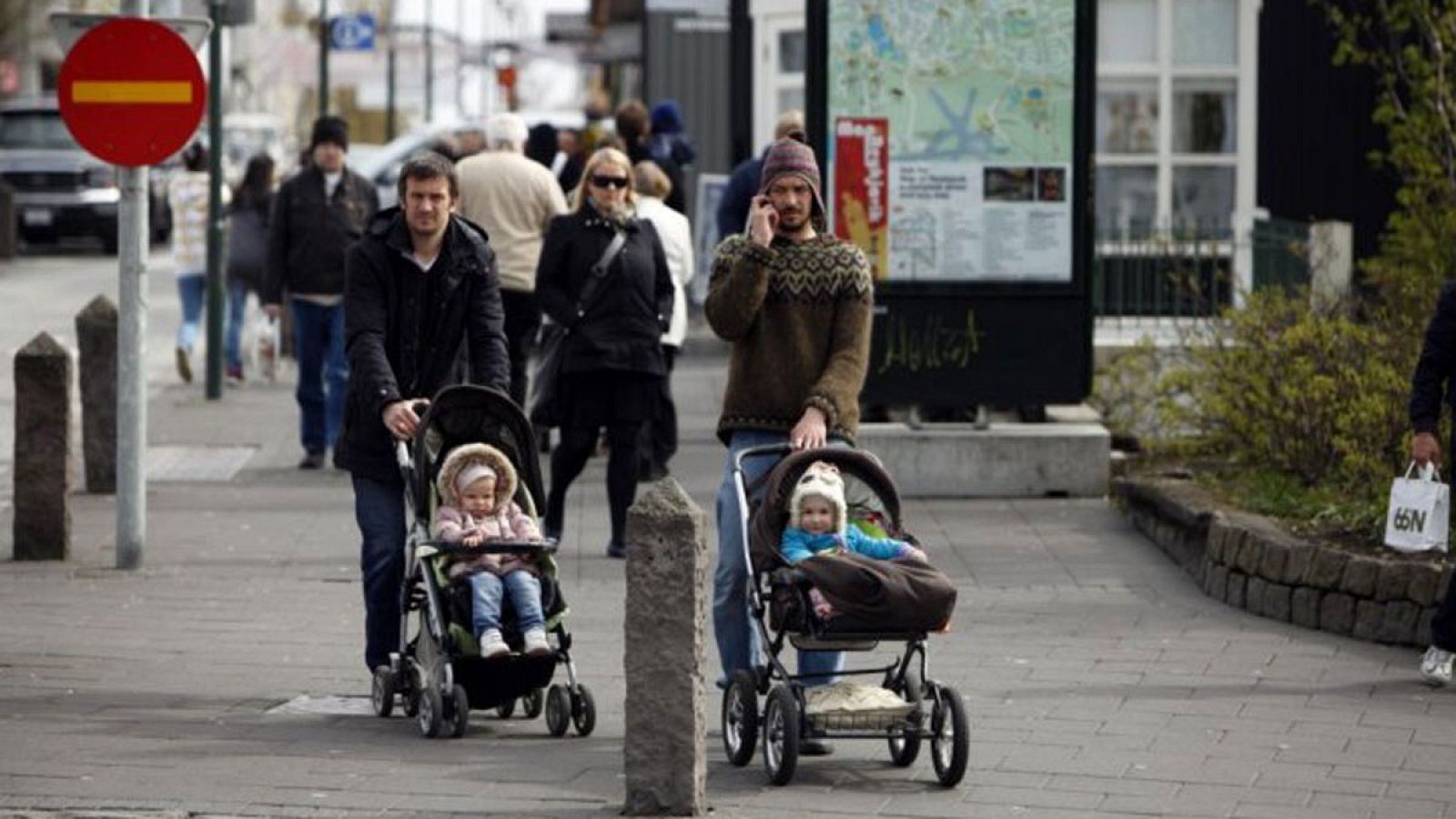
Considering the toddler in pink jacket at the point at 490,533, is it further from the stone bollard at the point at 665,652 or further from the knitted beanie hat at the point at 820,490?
the stone bollard at the point at 665,652

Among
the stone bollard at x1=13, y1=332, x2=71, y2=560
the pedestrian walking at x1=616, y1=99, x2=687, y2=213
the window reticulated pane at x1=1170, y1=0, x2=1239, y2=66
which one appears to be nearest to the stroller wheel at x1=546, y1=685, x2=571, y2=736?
the stone bollard at x1=13, y1=332, x2=71, y2=560

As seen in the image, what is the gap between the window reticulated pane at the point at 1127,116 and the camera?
21422mm

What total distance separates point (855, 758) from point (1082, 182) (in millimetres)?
7028

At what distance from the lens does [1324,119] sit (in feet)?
66.7

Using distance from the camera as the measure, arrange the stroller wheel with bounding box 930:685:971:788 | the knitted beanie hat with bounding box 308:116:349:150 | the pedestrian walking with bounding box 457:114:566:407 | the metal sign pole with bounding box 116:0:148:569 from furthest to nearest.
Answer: the knitted beanie hat with bounding box 308:116:349:150
the pedestrian walking with bounding box 457:114:566:407
the metal sign pole with bounding box 116:0:148:569
the stroller wheel with bounding box 930:685:971:788

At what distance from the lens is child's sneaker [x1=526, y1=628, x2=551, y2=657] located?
9.29 meters

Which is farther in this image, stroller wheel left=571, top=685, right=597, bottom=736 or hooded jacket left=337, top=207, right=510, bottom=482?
hooded jacket left=337, top=207, right=510, bottom=482

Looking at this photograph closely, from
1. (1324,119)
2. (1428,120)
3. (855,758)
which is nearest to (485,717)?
(855,758)

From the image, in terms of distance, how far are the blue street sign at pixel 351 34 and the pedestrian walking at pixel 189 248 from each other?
1655 centimetres

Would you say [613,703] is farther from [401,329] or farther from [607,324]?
[607,324]

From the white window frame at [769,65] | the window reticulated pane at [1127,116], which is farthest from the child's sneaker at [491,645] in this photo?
the white window frame at [769,65]

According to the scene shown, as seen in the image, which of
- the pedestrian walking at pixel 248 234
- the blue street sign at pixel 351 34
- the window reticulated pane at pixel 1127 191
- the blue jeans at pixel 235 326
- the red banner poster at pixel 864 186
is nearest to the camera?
the red banner poster at pixel 864 186

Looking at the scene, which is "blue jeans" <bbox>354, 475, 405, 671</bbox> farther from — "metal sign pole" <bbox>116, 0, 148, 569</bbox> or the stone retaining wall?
the stone retaining wall

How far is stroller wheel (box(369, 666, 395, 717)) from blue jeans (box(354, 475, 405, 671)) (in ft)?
0.68
